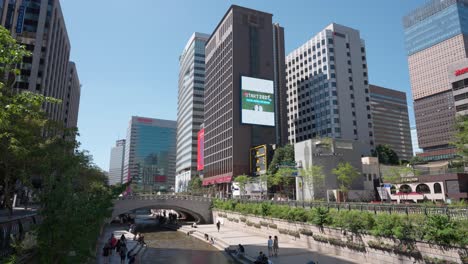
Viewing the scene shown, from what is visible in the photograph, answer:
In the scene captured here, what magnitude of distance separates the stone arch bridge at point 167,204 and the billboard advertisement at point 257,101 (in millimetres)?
38697

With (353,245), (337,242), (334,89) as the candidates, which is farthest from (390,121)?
(353,245)

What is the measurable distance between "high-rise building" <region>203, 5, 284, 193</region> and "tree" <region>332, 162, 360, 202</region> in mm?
39696

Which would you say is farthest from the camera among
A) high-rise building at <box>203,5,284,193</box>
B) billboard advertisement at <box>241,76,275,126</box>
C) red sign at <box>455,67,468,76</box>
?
billboard advertisement at <box>241,76,275,126</box>

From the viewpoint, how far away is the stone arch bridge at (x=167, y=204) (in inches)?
2589

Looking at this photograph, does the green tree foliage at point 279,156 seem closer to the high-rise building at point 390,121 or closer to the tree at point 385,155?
the tree at point 385,155

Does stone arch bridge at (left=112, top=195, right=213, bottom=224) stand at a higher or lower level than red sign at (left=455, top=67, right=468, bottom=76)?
lower

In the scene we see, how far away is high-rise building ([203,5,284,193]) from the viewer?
4065 inches

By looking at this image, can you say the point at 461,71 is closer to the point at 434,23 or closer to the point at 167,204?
A: the point at 167,204

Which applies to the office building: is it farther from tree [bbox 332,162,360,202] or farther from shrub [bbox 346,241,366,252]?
shrub [bbox 346,241,366,252]

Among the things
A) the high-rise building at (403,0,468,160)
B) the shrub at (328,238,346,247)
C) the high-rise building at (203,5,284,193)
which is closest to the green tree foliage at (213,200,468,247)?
the shrub at (328,238,346,247)

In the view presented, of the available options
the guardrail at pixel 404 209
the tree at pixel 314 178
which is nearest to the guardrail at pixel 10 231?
the guardrail at pixel 404 209

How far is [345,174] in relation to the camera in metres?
64.2

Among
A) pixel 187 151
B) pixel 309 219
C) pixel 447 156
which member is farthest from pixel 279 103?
pixel 309 219

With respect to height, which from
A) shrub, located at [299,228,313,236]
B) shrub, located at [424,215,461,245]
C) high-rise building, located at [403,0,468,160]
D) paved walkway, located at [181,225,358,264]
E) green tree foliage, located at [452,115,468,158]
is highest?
high-rise building, located at [403,0,468,160]
